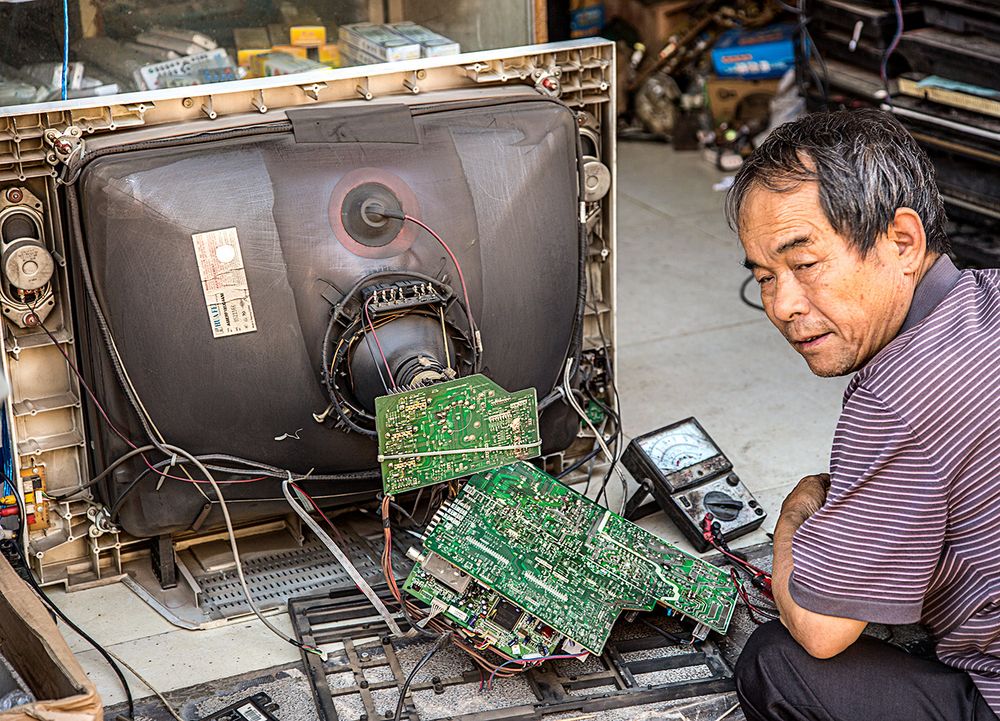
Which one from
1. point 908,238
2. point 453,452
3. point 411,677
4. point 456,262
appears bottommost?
point 411,677

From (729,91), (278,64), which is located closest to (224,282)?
(278,64)

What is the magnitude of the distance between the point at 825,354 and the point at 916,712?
68cm

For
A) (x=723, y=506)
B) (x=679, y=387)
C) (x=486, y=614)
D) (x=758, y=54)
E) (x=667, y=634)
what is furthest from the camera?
(x=758, y=54)

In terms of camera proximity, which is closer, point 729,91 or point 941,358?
point 941,358

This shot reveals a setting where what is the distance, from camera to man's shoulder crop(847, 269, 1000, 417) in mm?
1930

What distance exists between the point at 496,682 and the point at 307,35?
206cm

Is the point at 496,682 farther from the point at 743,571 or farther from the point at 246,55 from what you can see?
the point at 246,55

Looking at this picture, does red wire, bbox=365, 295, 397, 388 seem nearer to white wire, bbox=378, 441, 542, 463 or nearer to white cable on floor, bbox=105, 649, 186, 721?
white wire, bbox=378, 441, 542, 463

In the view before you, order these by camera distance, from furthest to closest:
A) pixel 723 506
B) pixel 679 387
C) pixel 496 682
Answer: pixel 679 387
pixel 723 506
pixel 496 682

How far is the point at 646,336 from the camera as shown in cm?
451

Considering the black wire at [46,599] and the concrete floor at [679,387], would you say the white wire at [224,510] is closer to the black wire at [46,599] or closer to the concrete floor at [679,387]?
the concrete floor at [679,387]

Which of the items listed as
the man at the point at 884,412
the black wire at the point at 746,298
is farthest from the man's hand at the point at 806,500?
the black wire at the point at 746,298

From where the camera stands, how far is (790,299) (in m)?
2.11

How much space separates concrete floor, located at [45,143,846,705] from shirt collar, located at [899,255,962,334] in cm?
127
